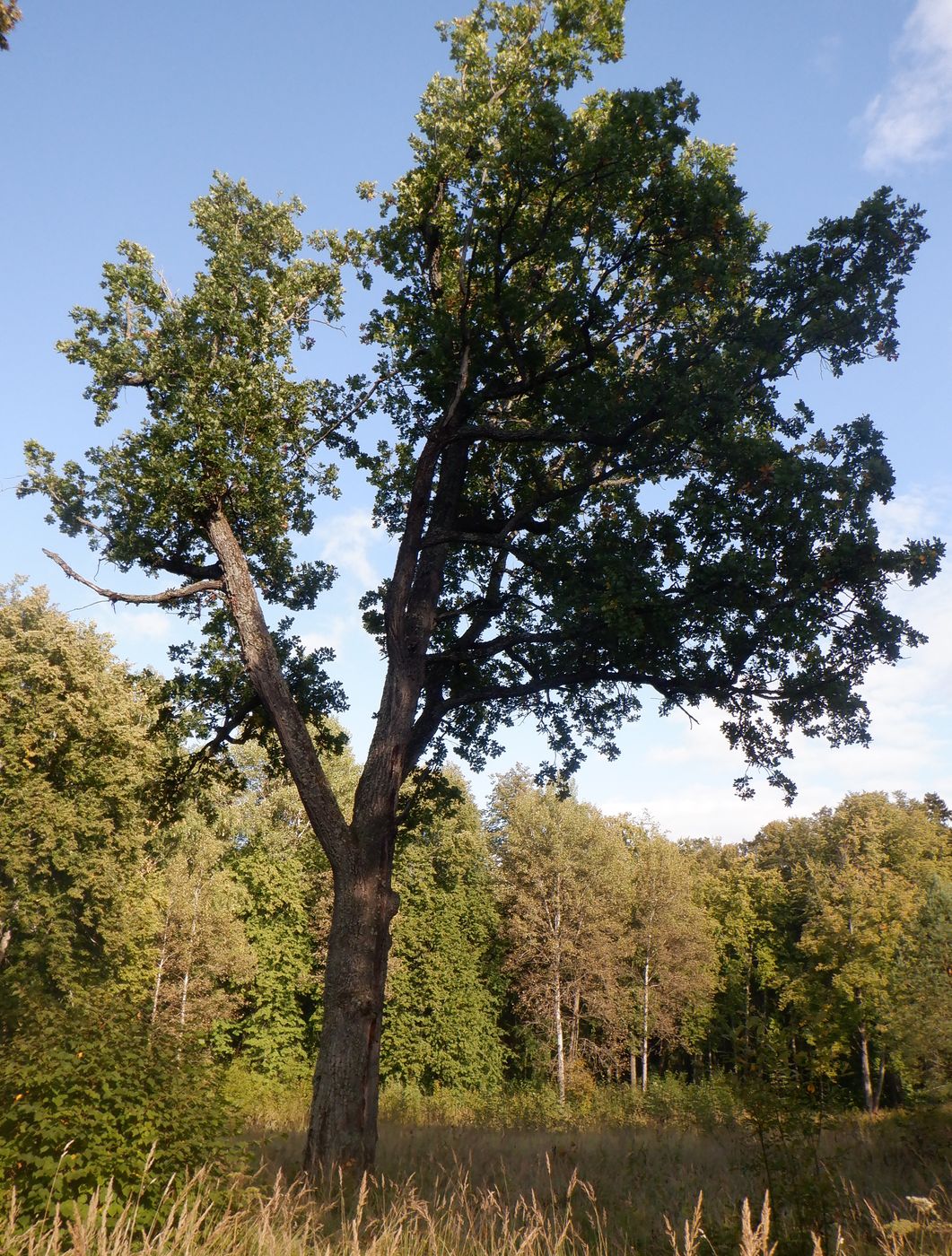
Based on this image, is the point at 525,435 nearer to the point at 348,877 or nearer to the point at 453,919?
the point at 348,877

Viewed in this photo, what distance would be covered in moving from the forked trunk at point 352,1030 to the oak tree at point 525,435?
0.12 feet

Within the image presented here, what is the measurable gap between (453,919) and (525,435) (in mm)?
31476

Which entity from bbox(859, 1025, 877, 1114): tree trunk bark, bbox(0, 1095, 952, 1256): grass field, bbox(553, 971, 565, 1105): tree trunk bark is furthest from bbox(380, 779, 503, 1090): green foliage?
bbox(0, 1095, 952, 1256): grass field

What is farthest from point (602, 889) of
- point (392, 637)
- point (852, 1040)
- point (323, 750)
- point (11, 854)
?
point (392, 637)

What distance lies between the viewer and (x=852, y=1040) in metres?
41.1

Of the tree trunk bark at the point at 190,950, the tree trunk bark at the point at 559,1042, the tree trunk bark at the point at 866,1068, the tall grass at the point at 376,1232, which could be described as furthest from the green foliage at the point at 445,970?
the tall grass at the point at 376,1232

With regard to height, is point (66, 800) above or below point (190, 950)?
above

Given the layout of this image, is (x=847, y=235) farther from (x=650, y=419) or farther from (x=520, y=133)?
(x=520, y=133)

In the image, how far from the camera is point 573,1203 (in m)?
8.95

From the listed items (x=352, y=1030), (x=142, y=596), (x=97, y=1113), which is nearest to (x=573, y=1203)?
(x=352, y=1030)

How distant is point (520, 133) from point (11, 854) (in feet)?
77.6

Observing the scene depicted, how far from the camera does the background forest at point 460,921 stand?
25500 millimetres

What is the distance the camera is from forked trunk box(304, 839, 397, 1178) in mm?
9641

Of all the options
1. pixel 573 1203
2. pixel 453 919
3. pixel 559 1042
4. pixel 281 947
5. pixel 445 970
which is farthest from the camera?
pixel 453 919
